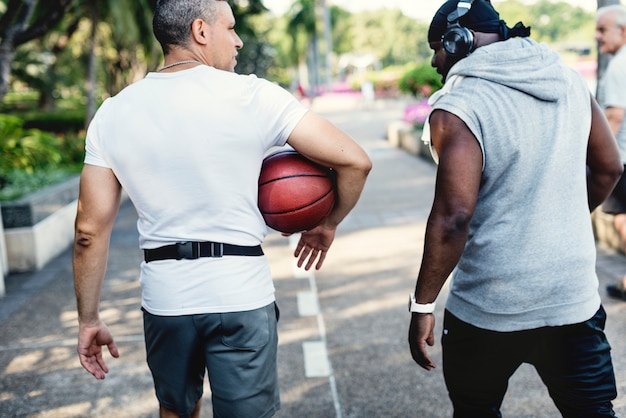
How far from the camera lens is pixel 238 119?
2.06 metres

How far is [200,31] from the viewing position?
2.14 meters

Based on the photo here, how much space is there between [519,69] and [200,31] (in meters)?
1.03

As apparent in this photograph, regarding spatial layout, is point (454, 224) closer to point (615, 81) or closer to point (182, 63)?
point (182, 63)

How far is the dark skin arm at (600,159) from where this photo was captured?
232 cm

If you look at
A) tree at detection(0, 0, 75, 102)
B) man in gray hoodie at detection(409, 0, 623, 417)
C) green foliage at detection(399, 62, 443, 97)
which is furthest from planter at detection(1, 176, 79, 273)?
green foliage at detection(399, 62, 443, 97)

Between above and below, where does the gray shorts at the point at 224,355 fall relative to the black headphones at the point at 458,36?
below

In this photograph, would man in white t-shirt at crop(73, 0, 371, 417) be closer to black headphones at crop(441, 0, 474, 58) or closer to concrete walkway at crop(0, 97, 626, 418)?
black headphones at crop(441, 0, 474, 58)

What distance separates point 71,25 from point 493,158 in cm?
1906

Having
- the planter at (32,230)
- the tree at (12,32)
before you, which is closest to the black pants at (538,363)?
the planter at (32,230)

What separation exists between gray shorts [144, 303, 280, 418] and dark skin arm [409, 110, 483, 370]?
1.89ft

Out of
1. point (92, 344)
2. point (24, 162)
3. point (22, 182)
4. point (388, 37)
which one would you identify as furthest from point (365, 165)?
point (388, 37)

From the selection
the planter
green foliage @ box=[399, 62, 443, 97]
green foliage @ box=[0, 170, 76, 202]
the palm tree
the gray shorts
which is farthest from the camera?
the palm tree

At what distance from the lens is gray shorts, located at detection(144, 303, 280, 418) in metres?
2.18

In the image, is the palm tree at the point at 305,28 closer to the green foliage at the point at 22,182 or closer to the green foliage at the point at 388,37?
the green foliage at the point at 388,37
